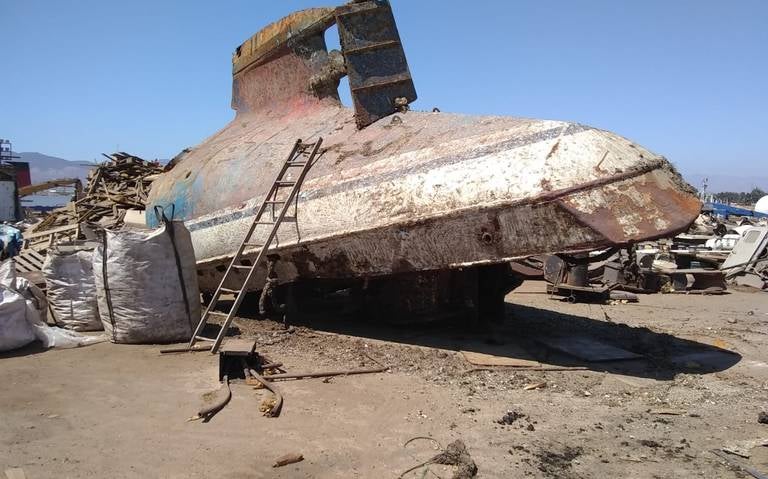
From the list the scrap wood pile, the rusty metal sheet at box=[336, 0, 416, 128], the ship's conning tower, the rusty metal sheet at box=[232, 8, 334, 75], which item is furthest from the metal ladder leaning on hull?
the scrap wood pile

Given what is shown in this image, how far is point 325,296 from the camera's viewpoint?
7801mm

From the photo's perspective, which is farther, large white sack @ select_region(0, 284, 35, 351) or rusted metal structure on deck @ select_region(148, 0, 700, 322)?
large white sack @ select_region(0, 284, 35, 351)

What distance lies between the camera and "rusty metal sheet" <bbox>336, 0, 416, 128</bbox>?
695cm

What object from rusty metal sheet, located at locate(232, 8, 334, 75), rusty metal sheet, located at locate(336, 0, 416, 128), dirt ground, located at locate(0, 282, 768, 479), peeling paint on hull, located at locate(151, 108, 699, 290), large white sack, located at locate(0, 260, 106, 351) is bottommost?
dirt ground, located at locate(0, 282, 768, 479)

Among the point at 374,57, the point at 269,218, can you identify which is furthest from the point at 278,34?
the point at 269,218

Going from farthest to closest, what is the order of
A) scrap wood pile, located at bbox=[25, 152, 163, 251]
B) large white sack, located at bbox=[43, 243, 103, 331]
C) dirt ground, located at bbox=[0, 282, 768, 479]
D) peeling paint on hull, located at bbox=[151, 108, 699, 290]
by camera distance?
scrap wood pile, located at bbox=[25, 152, 163, 251]
large white sack, located at bbox=[43, 243, 103, 331]
peeling paint on hull, located at bbox=[151, 108, 699, 290]
dirt ground, located at bbox=[0, 282, 768, 479]

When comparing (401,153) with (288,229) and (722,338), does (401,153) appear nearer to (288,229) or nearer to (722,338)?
(288,229)

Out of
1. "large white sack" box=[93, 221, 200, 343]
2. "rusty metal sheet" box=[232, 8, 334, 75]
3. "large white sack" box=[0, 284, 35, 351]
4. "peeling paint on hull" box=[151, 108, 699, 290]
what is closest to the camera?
"peeling paint on hull" box=[151, 108, 699, 290]

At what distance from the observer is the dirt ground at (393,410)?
10.6 feet

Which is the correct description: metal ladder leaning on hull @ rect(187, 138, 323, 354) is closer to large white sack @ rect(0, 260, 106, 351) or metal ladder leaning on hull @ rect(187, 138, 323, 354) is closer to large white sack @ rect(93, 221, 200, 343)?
large white sack @ rect(93, 221, 200, 343)

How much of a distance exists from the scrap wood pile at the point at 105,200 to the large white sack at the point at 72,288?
2.94 meters

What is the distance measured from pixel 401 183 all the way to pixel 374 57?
2.31m

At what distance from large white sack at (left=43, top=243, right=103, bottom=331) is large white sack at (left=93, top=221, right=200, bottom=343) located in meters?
0.48

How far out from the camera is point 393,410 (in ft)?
13.5
